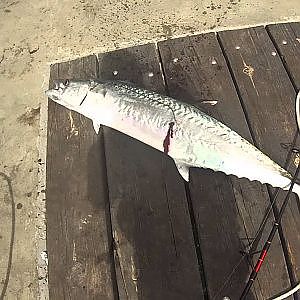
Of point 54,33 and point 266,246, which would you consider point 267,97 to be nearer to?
point 266,246

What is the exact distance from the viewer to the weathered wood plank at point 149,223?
2.37 metres

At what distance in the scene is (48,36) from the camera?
12.9 feet

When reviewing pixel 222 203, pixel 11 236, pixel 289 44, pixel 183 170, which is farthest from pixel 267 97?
pixel 11 236

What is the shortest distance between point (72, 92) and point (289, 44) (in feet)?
5.34

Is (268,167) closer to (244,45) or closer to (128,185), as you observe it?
(128,185)

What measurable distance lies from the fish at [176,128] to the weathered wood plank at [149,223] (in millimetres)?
282

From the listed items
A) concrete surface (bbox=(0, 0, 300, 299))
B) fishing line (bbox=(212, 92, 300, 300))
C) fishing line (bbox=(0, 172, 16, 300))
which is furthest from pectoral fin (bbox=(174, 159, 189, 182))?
fishing line (bbox=(0, 172, 16, 300))

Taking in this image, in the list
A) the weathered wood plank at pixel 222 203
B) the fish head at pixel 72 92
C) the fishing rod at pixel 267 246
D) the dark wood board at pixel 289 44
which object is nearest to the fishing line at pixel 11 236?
the fish head at pixel 72 92

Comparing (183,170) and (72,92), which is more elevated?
(72,92)

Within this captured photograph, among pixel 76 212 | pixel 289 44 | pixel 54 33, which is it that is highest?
pixel 289 44

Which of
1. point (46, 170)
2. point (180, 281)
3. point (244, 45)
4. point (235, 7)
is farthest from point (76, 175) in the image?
point (235, 7)

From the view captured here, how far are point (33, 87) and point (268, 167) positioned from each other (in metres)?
1.90

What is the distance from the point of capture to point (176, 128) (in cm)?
241

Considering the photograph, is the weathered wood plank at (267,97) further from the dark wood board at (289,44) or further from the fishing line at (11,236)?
→ the fishing line at (11,236)
